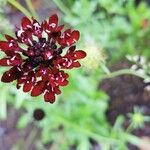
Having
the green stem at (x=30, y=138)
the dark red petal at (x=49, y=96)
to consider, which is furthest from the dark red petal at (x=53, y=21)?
the green stem at (x=30, y=138)

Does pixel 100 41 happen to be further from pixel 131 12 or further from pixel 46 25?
pixel 46 25

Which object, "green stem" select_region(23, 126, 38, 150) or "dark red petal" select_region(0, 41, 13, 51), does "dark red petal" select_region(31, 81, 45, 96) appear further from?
"green stem" select_region(23, 126, 38, 150)

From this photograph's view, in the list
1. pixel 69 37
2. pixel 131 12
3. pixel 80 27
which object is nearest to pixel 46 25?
pixel 69 37

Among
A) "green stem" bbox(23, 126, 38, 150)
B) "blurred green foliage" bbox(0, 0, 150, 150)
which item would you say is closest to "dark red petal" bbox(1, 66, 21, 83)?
"blurred green foliage" bbox(0, 0, 150, 150)

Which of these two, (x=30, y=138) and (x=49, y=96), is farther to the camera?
(x=30, y=138)

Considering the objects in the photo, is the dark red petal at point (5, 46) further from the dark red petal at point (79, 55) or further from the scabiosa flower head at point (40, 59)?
the dark red petal at point (79, 55)

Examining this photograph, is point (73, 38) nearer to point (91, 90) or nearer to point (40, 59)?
point (40, 59)

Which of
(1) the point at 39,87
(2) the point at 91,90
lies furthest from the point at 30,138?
(1) the point at 39,87
